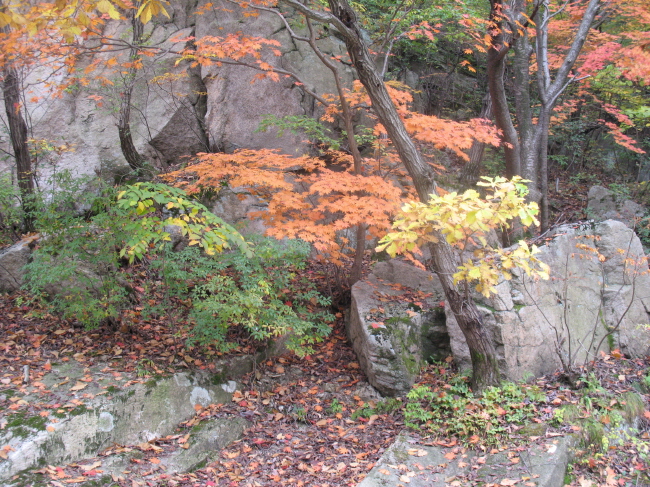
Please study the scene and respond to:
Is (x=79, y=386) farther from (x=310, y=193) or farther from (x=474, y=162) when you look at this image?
(x=474, y=162)

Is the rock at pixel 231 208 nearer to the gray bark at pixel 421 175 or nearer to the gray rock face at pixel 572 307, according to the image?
the gray bark at pixel 421 175

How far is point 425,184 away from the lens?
4.66 m

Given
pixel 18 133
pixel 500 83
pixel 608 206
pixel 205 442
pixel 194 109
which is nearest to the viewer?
pixel 205 442

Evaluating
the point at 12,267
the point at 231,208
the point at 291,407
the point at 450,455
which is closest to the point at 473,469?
the point at 450,455

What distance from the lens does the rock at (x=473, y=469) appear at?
343 centimetres

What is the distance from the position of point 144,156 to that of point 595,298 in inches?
322

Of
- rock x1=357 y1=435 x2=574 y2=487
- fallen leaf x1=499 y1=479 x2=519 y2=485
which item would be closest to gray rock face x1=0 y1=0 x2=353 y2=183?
rock x1=357 y1=435 x2=574 y2=487

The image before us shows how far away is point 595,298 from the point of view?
5.59 metres

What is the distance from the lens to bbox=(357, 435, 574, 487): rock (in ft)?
11.3

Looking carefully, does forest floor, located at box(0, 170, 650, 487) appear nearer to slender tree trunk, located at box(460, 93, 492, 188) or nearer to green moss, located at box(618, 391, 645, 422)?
green moss, located at box(618, 391, 645, 422)

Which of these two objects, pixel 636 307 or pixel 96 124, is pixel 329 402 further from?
pixel 96 124

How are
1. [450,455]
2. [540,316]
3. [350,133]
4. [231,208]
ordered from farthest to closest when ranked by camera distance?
[231,208] < [350,133] < [540,316] < [450,455]

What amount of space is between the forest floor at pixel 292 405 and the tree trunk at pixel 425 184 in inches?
17.9

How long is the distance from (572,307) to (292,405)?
368 centimetres
